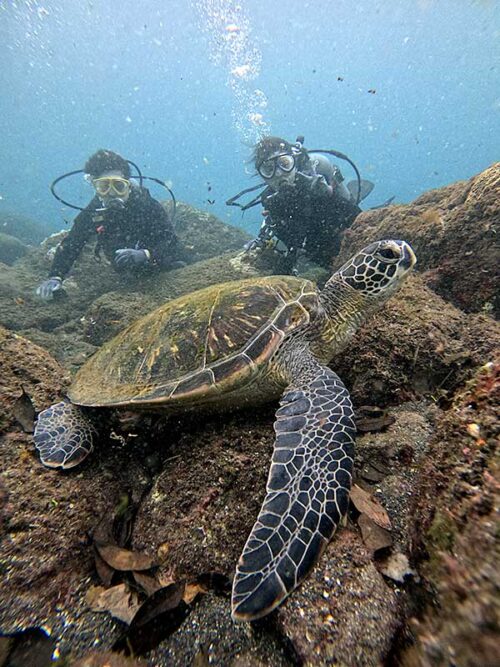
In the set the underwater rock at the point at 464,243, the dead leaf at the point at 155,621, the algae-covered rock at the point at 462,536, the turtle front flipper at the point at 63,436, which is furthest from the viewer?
the underwater rock at the point at 464,243

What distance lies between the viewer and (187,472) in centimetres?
196

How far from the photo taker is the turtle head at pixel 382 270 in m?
2.62

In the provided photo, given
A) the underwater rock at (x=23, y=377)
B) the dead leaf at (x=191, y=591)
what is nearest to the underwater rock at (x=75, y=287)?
the underwater rock at (x=23, y=377)

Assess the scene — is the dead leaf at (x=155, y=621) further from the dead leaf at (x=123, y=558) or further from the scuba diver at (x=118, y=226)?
the scuba diver at (x=118, y=226)

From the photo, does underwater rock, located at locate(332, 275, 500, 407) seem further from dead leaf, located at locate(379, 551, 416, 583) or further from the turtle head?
dead leaf, located at locate(379, 551, 416, 583)

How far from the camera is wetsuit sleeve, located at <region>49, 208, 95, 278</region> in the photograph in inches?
299

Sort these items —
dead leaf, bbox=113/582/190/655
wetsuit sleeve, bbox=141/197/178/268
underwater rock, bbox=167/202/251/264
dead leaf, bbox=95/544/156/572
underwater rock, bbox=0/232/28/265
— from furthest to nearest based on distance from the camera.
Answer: underwater rock, bbox=0/232/28/265 < underwater rock, bbox=167/202/251/264 < wetsuit sleeve, bbox=141/197/178/268 < dead leaf, bbox=95/544/156/572 < dead leaf, bbox=113/582/190/655

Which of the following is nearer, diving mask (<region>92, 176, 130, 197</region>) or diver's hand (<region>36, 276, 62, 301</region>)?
diver's hand (<region>36, 276, 62, 301</region>)

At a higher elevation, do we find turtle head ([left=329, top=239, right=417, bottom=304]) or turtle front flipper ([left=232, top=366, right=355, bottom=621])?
turtle head ([left=329, top=239, right=417, bottom=304])

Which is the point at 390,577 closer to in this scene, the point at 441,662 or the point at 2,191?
the point at 441,662

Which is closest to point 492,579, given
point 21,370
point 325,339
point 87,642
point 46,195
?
point 87,642

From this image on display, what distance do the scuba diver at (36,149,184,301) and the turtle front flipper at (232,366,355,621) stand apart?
6.36 m

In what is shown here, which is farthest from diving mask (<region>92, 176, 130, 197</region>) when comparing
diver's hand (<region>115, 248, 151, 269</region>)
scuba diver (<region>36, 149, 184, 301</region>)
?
diver's hand (<region>115, 248, 151, 269</region>)

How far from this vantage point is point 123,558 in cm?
165
